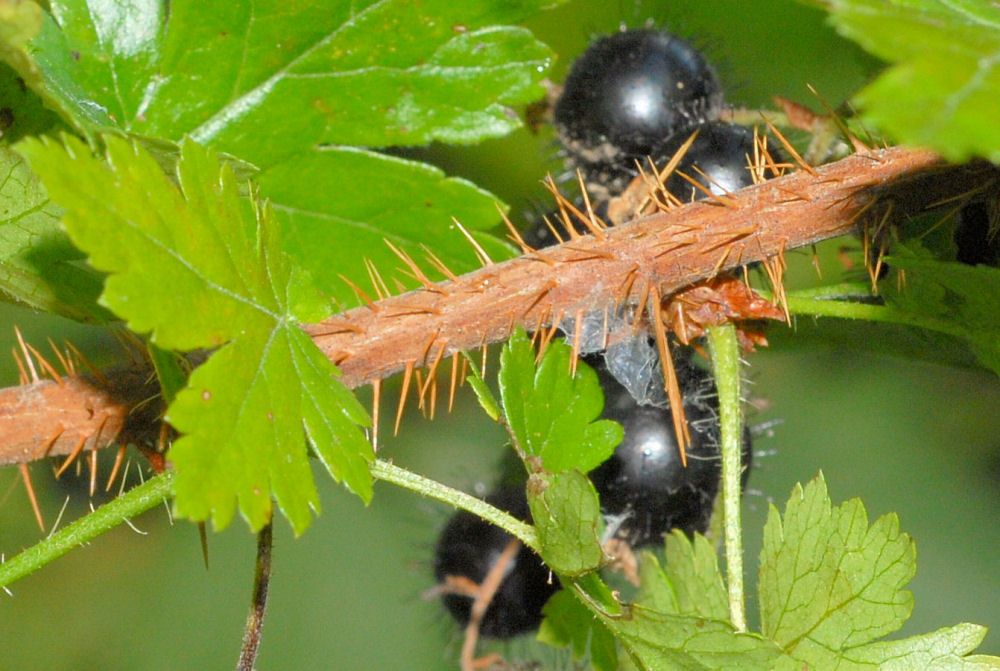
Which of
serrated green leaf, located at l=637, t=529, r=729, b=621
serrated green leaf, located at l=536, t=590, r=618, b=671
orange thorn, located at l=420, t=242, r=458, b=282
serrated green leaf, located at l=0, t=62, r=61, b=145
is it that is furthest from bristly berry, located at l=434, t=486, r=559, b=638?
serrated green leaf, located at l=0, t=62, r=61, b=145

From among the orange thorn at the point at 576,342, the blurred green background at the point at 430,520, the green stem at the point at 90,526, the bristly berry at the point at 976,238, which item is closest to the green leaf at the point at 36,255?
the green stem at the point at 90,526

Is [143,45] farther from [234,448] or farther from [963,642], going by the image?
[963,642]

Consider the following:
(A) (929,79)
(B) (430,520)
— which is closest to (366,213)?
(A) (929,79)

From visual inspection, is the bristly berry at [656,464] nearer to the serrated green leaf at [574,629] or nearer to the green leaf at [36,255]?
the serrated green leaf at [574,629]

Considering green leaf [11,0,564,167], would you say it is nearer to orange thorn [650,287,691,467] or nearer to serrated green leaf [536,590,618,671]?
orange thorn [650,287,691,467]

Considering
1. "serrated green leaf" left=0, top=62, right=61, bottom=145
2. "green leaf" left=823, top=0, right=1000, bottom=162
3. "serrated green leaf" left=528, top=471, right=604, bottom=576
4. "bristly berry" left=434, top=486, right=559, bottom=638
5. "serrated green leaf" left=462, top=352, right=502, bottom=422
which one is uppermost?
"serrated green leaf" left=0, top=62, right=61, bottom=145

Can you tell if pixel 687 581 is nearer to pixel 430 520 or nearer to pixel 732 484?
pixel 732 484
